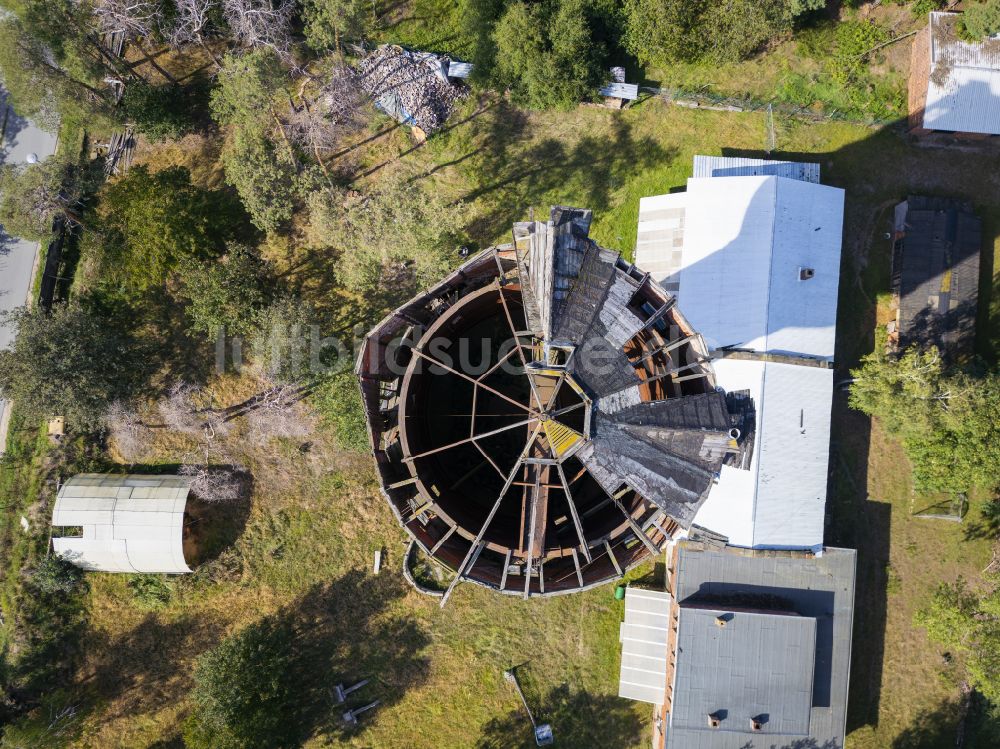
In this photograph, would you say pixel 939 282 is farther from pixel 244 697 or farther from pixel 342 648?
pixel 244 697

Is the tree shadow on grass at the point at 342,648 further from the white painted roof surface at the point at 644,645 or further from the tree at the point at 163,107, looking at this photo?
the tree at the point at 163,107

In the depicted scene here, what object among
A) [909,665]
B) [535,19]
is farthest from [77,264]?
[909,665]

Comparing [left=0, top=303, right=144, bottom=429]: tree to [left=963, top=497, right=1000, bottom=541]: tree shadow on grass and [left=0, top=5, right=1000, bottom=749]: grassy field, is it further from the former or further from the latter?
[left=963, top=497, right=1000, bottom=541]: tree shadow on grass

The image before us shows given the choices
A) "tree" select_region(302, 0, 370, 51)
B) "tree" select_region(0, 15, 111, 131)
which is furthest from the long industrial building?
"tree" select_region(0, 15, 111, 131)

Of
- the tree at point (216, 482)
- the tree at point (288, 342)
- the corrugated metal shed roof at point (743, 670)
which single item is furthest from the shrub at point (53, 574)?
the corrugated metal shed roof at point (743, 670)

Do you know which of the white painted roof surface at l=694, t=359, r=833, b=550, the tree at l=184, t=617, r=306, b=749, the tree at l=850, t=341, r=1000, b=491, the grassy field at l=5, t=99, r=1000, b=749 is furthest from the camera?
the grassy field at l=5, t=99, r=1000, b=749

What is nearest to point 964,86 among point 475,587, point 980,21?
point 980,21

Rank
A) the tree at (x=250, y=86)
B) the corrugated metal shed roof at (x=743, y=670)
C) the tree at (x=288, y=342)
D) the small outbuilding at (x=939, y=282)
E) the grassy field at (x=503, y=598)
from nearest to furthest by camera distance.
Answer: the tree at (x=250, y=86) < the corrugated metal shed roof at (x=743, y=670) < the tree at (x=288, y=342) < the small outbuilding at (x=939, y=282) < the grassy field at (x=503, y=598)
